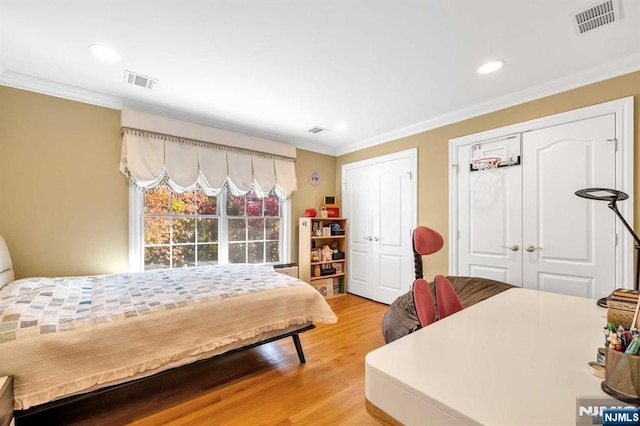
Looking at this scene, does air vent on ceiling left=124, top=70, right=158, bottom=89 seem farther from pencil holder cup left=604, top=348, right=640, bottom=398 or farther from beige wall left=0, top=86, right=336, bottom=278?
pencil holder cup left=604, top=348, right=640, bottom=398

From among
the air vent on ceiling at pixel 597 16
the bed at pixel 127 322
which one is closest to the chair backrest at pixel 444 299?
the bed at pixel 127 322

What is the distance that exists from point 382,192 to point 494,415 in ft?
12.0

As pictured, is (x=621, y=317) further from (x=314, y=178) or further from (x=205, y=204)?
(x=314, y=178)

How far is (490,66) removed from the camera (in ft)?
7.36

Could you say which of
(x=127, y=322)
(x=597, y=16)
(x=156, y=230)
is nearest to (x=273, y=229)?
(x=156, y=230)

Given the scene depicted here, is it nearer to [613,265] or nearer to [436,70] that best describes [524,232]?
[613,265]

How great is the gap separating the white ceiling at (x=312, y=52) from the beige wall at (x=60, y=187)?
24 cm

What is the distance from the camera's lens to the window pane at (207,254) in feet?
11.5

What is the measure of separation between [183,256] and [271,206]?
1413 millimetres

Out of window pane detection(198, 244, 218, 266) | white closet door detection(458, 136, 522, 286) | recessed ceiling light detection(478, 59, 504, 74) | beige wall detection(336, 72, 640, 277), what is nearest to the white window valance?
window pane detection(198, 244, 218, 266)

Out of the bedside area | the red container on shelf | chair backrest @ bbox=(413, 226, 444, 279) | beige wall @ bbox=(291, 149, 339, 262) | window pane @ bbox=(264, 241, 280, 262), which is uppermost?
beige wall @ bbox=(291, 149, 339, 262)

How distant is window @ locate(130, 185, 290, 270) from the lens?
3.15m

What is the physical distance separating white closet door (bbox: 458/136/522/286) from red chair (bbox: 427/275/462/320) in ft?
6.42

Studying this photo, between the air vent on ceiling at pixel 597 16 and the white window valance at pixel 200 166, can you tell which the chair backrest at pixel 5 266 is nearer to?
the white window valance at pixel 200 166
